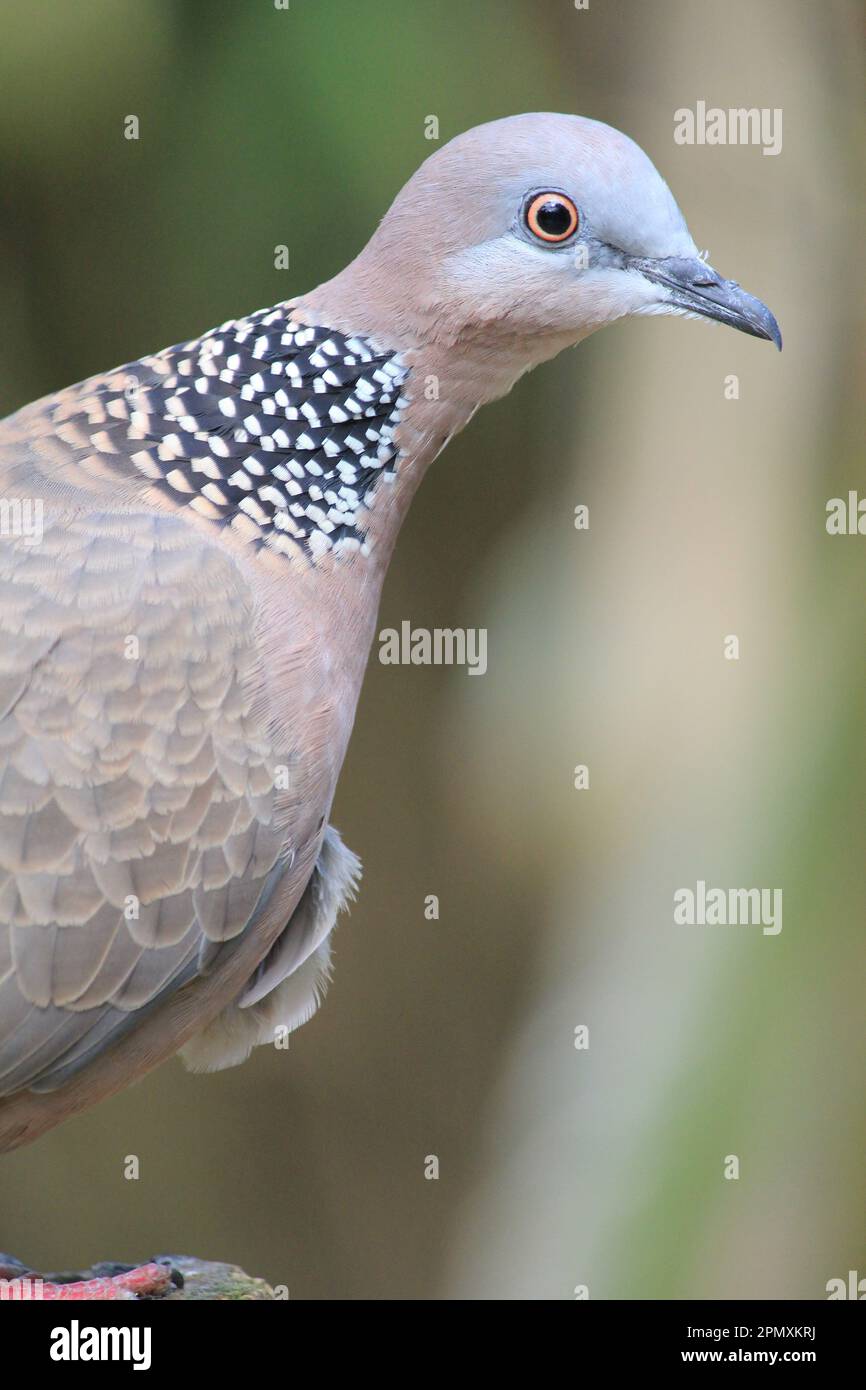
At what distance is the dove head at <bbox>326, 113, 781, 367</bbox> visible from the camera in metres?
2.79

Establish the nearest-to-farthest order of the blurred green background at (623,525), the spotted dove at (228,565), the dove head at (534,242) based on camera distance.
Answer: the spotted dove at (228,565)
the dove head at (534,242)
the blurred green background at (623,525)

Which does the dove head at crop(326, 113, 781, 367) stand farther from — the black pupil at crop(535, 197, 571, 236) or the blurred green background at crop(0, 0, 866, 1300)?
the blurred green background at crop(0, 0, 866, 1300)

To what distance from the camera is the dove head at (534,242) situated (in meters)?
2.79

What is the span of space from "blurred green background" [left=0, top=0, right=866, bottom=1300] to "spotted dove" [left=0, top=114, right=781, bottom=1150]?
1.71 meters

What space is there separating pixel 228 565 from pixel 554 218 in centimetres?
85

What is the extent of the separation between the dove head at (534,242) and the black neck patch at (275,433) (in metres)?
0.15

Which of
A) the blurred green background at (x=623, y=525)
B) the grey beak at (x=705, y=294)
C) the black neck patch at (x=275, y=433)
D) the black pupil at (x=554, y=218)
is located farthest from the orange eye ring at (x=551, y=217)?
the blurred green background at (x=623, y=525)

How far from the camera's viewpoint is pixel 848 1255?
14.5 ft

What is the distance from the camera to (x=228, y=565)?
9.05ft

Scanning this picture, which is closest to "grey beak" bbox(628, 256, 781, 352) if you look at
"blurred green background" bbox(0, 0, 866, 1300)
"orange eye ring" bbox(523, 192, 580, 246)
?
"orange eye ring" bbox(523, 192, 580, 246)

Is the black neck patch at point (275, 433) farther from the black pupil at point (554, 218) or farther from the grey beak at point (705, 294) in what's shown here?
the grey beak at point (705, 294)

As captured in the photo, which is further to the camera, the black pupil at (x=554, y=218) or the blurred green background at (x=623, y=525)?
the blurred green background at (x=623, y=525)

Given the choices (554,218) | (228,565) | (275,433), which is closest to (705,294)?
(554,218)
